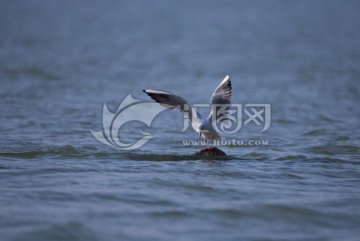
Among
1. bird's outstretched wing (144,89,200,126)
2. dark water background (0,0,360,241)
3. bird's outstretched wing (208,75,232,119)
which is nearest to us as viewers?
dark water background (0,0,360,241)

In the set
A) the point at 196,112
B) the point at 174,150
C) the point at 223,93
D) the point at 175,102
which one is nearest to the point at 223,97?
the point at 223,93

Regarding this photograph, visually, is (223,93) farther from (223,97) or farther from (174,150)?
(174,150)

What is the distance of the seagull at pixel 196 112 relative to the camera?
10.0 metres

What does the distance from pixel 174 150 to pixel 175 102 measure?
1837 millimetres

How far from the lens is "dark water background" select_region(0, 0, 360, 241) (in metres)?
7.92

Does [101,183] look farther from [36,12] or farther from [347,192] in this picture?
[36,12]

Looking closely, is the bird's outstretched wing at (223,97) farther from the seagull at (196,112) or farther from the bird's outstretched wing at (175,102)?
the bird's outstretched wing at (175,102)

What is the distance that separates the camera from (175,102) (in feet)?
33.1

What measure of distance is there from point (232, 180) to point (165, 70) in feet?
50.8

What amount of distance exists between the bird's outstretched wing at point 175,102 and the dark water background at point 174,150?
767mm

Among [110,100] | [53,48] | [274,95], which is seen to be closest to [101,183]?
[110,100]

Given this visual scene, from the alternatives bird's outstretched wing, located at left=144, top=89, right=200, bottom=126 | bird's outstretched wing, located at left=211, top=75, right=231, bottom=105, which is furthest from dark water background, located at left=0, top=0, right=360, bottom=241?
bird's outstretched wing, located at left=211, top=75, right=231, bottom=105

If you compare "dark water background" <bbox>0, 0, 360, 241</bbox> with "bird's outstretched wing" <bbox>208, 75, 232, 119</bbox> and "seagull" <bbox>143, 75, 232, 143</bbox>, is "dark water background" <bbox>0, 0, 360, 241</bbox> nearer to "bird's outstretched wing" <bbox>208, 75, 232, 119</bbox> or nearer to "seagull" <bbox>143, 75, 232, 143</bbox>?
"seagull" <bbox>143, 75, 232, 143</bbox>

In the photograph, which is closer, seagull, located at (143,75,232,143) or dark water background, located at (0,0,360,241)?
dark water background, located at (0,0,360,241)
